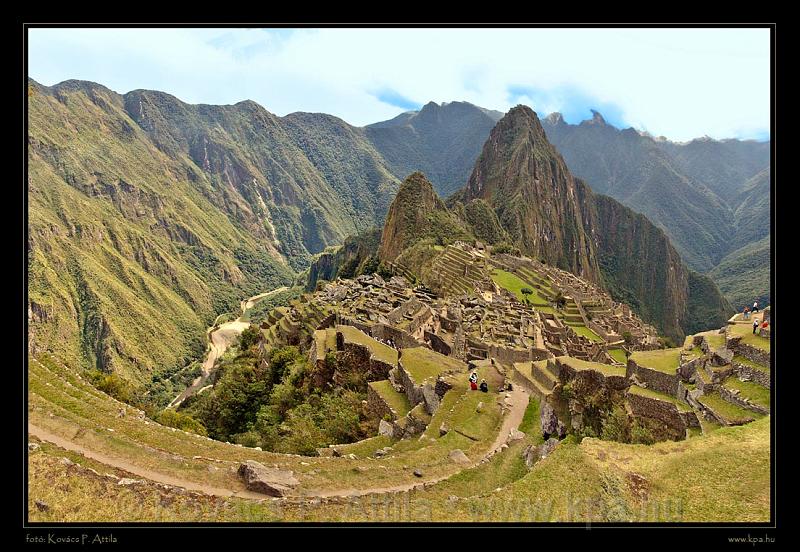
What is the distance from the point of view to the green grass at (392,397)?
2073 centimetres

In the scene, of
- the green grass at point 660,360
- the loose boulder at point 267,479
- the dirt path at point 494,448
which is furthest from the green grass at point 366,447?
the green grass at point 660,360

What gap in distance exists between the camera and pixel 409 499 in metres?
10.8

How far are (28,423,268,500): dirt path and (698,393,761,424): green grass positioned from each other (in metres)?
11.3

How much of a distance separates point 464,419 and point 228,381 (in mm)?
24355

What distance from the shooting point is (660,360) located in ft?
50.7

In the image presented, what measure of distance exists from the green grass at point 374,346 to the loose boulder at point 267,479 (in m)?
12.9

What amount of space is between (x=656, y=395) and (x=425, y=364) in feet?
39.7

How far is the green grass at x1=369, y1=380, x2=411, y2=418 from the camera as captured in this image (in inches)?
816

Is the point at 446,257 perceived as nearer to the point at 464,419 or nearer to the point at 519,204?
the point at 464,419

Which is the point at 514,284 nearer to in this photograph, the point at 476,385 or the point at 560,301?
the point at 560,301

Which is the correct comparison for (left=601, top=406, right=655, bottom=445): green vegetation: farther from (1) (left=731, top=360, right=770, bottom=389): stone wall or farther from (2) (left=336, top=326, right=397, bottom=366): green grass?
(2) (left=336, top=326, right=397, bottom=366): green grass

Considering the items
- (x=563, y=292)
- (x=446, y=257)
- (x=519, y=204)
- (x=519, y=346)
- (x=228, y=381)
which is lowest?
(x=228, y=381)

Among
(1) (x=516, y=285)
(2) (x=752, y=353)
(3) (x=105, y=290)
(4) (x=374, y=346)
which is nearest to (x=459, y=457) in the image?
(2) (x=752, y=353)
